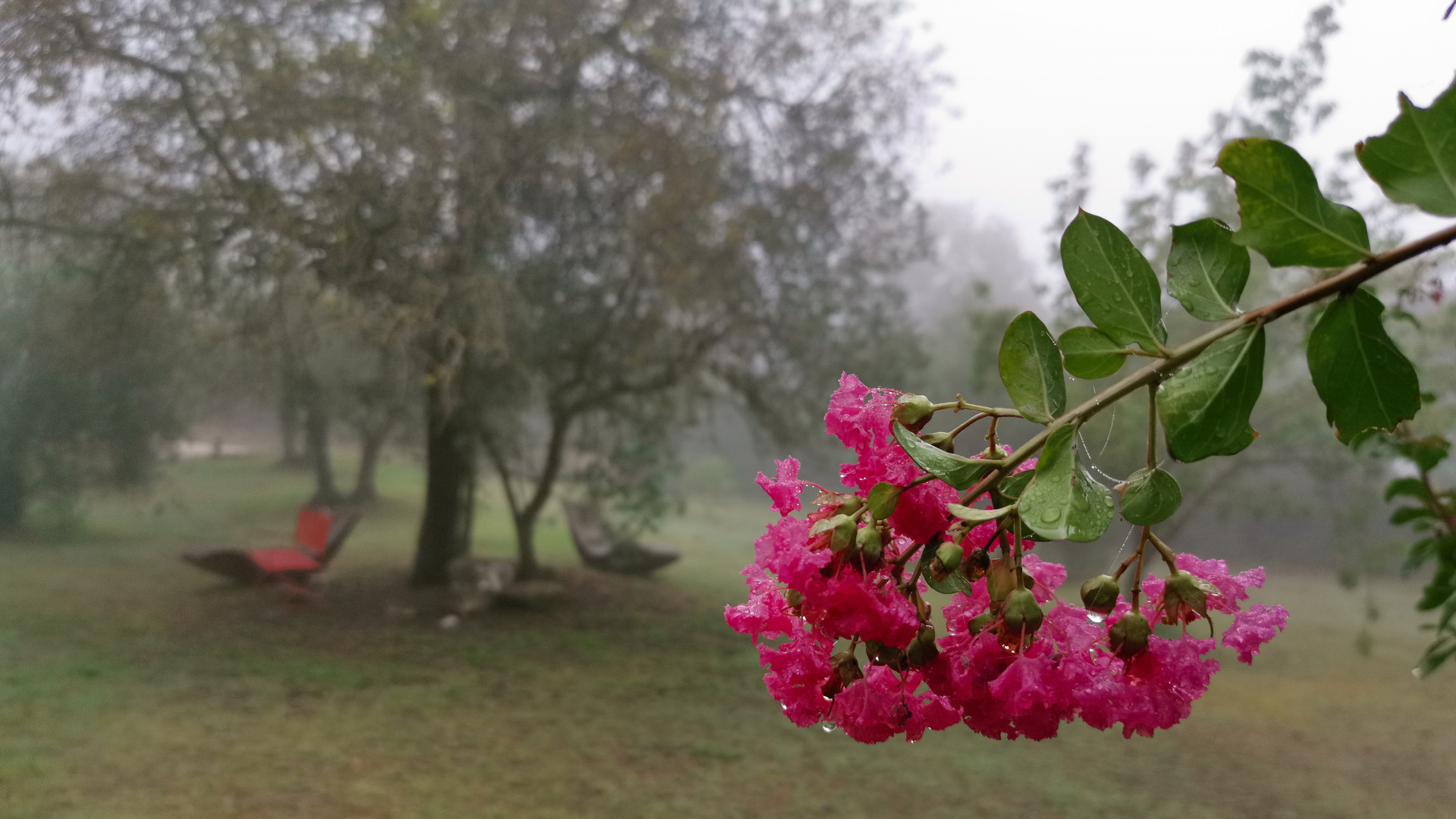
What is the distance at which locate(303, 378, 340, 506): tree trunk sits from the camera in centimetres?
263

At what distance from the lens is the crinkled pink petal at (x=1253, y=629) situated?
280 millimetres

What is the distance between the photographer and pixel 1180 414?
0.75ft

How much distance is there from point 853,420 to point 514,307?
7.51 feet

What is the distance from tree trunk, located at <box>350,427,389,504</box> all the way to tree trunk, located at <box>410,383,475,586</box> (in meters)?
0.16

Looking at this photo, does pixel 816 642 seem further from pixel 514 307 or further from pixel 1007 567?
pixel 514 307

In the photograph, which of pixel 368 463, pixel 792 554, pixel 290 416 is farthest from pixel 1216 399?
pixel 368 463

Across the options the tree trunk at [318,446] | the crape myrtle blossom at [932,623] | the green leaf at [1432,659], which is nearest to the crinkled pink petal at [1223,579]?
the crape myrtle blossom at [932,623]

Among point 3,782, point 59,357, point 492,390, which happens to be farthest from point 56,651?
point 492,390

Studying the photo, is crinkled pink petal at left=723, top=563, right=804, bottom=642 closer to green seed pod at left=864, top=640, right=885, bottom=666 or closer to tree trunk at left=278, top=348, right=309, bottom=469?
green seed pod at left=864, top=640, right=885, bottom=666

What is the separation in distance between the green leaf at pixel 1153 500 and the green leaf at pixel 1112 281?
A: 4 centimetres

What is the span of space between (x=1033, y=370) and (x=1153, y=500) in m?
0.05

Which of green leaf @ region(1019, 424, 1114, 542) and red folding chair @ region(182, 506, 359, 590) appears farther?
red folding chair @ region(182, 506, 359, 590)

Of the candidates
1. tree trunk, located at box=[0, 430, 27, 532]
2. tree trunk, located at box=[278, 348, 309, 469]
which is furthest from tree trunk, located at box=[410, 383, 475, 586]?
tree trunk, located at box=[0, 430, 27, 532]

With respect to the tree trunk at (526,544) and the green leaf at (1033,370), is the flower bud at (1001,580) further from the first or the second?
the tree trunk at (526,544)
